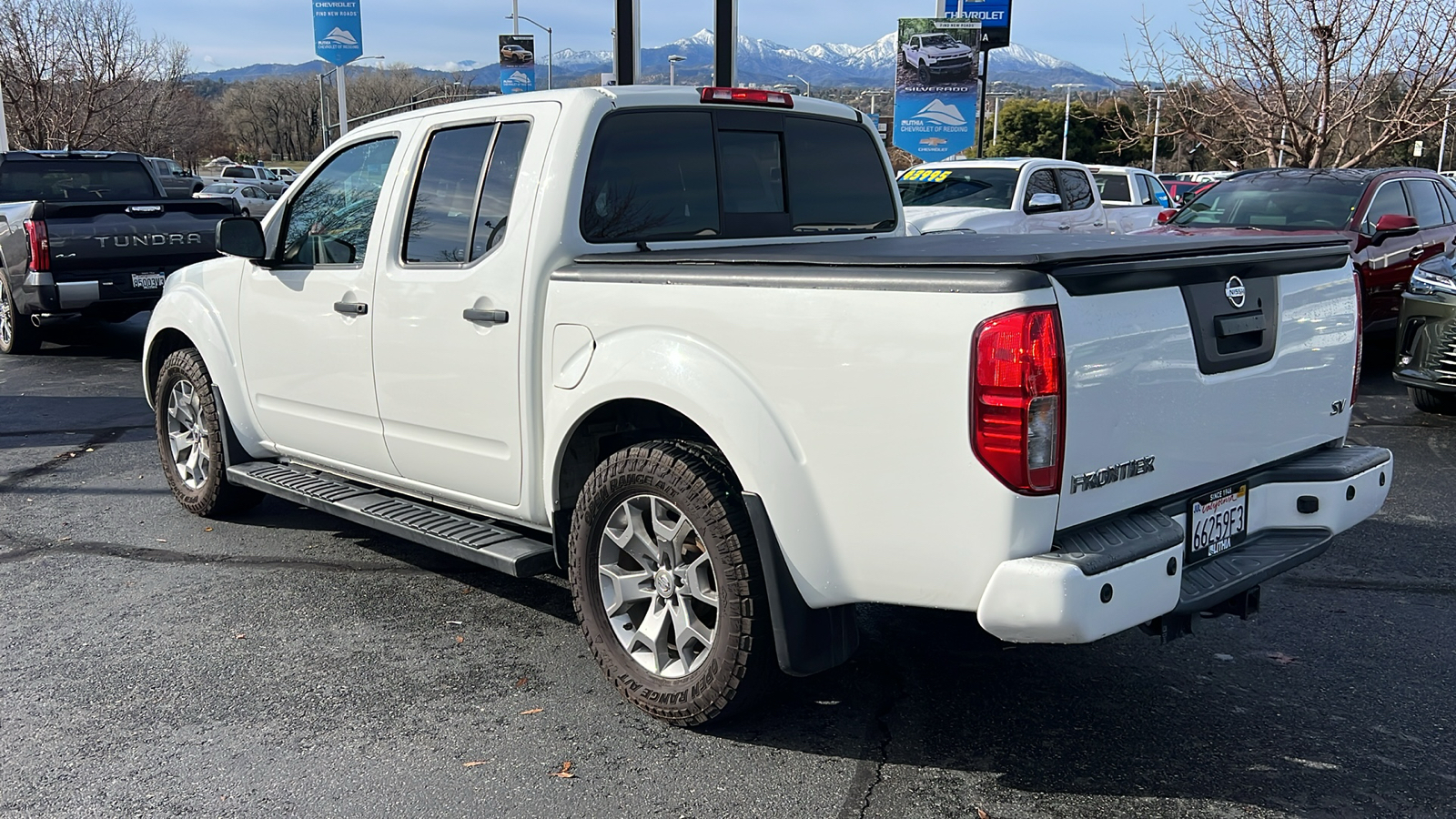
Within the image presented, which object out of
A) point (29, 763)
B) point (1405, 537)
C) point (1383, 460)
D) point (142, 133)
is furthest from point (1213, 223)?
point (142, 133)

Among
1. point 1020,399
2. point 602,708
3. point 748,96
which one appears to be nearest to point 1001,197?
point 748,96

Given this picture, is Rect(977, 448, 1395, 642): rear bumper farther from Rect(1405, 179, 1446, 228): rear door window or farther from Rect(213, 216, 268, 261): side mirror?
Rect(1405, 179, 1446, 228): rear door window

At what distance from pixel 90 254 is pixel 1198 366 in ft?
34.0

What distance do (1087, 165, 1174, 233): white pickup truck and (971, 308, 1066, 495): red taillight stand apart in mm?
15770

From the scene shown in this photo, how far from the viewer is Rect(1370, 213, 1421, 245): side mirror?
33.4 feet

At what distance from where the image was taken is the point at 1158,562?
9.98 ft

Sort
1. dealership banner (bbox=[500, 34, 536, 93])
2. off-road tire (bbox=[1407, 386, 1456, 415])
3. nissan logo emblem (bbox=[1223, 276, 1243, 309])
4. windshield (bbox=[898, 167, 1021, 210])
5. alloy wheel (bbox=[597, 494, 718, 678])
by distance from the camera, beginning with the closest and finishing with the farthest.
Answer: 1. nissan logo emblem (bbox=[1223, 276, 1243, 309])
2. alloy wheel (bbox=[597, 494, 718, 678])
3. off-road tire (bbox=[1407, 386, 1456, 415])
4. windshield (bbox=[898, 167, 1021, 210])
5. dealership banner (bbox=[500, 34, 536, 93])

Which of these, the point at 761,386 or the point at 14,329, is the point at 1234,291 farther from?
the point at 14,329

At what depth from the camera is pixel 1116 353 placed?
9.86ft

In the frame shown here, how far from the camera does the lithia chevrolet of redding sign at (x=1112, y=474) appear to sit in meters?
2.98

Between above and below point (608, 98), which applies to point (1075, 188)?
below

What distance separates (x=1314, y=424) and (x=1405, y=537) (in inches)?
91.6

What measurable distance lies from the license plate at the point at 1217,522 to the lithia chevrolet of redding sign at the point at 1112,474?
314mm

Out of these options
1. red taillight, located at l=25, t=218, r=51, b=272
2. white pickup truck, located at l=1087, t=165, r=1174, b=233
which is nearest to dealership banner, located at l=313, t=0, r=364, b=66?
white pickup truck, located at l=1087, t=165, r=1174, b=233
